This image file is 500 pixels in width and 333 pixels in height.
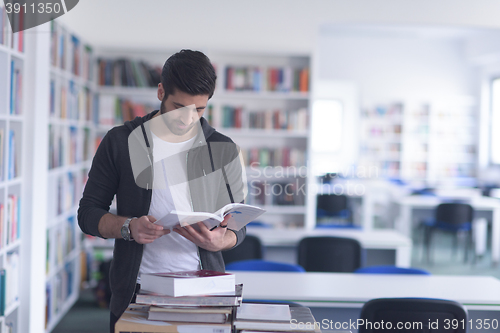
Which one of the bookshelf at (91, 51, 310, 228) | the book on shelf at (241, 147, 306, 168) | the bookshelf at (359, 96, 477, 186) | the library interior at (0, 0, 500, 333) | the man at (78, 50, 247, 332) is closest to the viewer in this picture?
the man at (78, 50, 247, 332)

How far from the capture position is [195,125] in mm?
1516

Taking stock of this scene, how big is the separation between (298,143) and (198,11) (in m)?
1.81

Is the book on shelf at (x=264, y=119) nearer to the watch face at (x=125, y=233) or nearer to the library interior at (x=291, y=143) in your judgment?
the library interior at (x=291, y=143)

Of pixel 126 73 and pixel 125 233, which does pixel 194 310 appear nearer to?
pixel 125 233

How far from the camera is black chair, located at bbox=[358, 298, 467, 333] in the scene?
5.79 ft

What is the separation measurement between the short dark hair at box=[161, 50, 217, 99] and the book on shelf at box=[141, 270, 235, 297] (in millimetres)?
A: 527

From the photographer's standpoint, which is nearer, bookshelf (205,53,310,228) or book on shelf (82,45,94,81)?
book on shelf (82,45,94,81)

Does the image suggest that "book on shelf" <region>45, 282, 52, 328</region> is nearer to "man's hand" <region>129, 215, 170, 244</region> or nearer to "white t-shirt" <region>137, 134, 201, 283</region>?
"white t-shirt" <region>137, 134, 201, 283</region>

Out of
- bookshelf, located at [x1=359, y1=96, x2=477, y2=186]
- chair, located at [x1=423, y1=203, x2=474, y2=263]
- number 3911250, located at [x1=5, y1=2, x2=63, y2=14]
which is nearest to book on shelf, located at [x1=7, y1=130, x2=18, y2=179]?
number 3911250, located at [x1=5, y1=2, x2=63, y2=14]

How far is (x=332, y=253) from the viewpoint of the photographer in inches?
126

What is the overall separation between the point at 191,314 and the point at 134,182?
46cm

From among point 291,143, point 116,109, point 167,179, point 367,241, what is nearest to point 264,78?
point 291,143

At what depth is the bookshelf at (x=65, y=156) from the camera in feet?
11.4

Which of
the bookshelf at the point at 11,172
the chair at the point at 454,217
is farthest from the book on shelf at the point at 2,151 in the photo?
the chair at the point at 454,217
